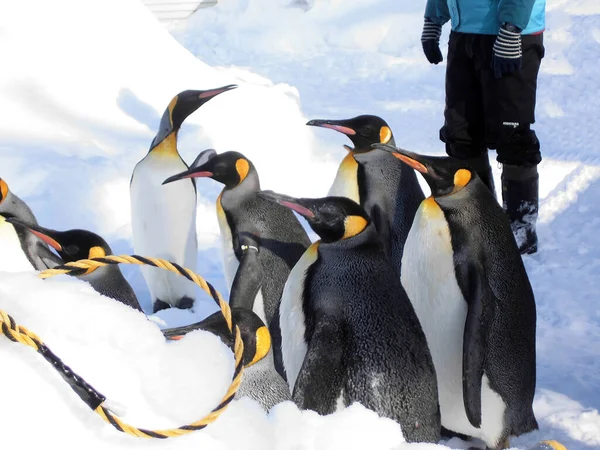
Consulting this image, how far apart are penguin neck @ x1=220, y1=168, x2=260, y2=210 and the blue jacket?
1344mm

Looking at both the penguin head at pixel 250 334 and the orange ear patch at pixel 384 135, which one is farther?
the orange ear patch at pixel 384 135

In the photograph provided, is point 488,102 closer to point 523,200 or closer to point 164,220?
point 523,200

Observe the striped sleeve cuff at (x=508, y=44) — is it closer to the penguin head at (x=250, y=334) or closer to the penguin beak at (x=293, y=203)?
the penguin beak at (x=293, y=203)

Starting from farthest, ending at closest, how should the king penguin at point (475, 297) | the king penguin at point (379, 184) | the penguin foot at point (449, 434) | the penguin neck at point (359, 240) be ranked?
1. the king penguin at point (379, 184)
2. the penguin foot at point (449, 434)
3. the king penguin at point (475, 297)
4. the penguin neck at point (359, 240)

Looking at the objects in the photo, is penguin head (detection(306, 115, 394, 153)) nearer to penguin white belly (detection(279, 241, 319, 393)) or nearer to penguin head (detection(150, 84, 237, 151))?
penguin head (detection(150, 84, 237, 151))

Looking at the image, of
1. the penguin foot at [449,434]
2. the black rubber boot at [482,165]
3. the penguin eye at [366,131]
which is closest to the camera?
the penguin foot at [449,434]

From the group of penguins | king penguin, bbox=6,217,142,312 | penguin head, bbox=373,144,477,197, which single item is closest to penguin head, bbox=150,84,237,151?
the group of penguins

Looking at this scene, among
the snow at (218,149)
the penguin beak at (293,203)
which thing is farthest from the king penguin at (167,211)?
the penguin beak at (293,203)

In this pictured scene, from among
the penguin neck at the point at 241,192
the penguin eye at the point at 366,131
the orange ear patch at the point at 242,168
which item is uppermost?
the penguin eye at the point at 366,131

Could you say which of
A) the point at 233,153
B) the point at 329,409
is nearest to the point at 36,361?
the point at 329,409

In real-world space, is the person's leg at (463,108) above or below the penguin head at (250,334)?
below

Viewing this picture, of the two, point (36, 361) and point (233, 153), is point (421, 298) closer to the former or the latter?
point (233, 153)

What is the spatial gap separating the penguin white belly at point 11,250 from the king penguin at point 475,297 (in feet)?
4.80

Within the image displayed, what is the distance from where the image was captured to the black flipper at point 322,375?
177 centimetres
